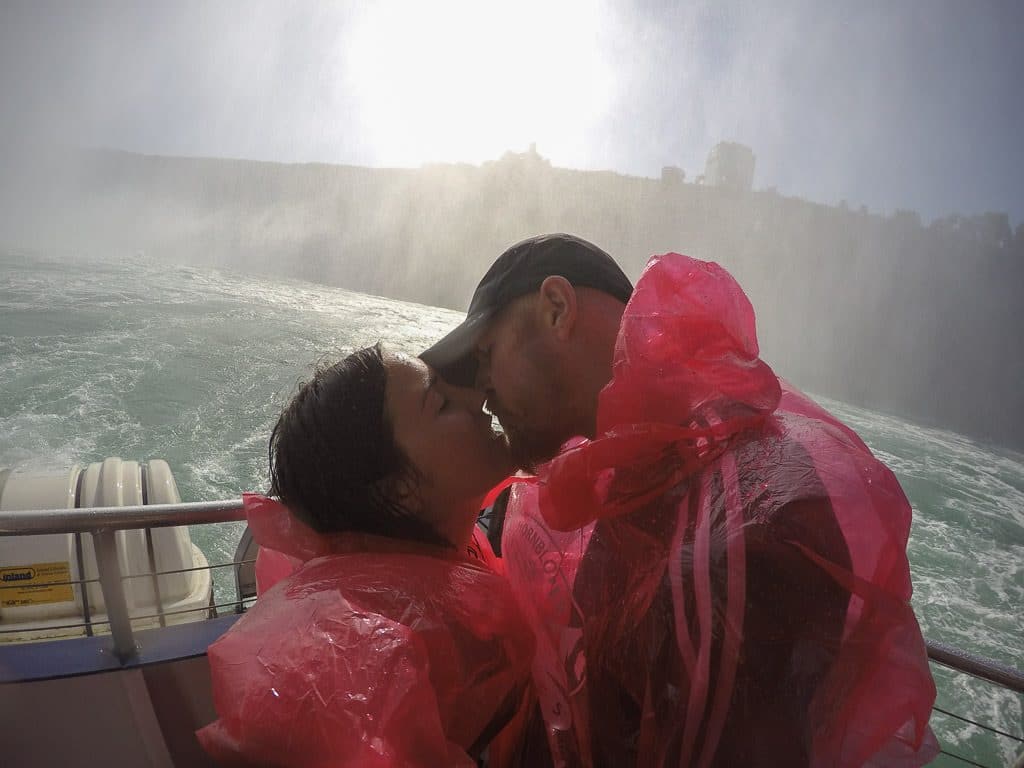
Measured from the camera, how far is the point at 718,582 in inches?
23.9

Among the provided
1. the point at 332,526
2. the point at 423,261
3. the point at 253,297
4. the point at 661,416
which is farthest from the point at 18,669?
the point at 423,261

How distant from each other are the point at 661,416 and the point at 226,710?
67cm

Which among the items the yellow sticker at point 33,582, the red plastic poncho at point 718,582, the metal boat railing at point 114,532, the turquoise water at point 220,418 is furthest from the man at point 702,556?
the yellow sticker at point 33,582

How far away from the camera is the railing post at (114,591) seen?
4.67 ft

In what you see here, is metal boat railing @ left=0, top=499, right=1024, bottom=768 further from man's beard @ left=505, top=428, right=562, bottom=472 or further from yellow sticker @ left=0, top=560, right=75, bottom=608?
yellow sticker @ left=0, top=560, right=75, bottom=608

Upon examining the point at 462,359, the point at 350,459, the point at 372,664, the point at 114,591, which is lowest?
the point at 114,591

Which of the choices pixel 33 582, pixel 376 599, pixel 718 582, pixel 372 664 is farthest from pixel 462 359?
pixel 33 582

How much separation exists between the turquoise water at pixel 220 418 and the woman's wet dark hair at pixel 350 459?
7.5 inches

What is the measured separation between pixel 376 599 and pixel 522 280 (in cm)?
62

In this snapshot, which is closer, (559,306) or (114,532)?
(559,306)

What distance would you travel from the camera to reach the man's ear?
1.08 m

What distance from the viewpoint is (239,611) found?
2.04m

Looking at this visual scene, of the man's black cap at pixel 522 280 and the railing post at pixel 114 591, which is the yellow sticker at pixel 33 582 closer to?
the railing post at pixel 114 591

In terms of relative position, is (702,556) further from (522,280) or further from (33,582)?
(33,582)
